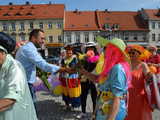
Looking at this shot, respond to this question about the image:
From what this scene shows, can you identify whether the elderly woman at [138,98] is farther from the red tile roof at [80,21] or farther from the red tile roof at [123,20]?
the red tile roof at [123,20]

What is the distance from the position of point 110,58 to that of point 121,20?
1909 inches

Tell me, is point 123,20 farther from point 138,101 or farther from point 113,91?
point 113,91

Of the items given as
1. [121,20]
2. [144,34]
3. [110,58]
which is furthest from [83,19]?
[110,58]

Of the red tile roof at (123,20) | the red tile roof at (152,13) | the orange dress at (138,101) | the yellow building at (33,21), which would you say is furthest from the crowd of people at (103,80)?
the red tile roof at (152,13)

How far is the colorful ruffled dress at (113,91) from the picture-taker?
2.09 metres

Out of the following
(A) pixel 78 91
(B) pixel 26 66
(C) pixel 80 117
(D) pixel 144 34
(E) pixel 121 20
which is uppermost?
(E) pixel 121 20

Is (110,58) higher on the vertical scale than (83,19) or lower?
lower

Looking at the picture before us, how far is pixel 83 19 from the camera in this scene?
161 feet

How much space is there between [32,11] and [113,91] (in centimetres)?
4906

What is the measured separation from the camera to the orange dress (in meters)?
3.17

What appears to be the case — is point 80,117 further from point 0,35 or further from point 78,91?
point 0,35

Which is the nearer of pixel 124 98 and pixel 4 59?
pixel 4 59

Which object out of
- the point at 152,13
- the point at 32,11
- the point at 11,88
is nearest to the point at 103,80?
the point at 11,88

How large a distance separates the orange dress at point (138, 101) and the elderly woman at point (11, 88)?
5.70 feet
